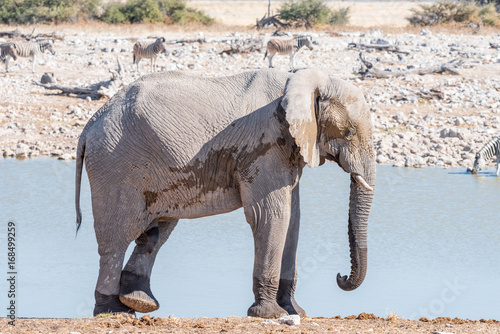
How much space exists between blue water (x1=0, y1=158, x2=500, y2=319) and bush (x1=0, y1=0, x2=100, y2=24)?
21.5 m

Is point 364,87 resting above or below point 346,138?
below

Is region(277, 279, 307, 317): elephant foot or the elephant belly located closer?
the elephant belly

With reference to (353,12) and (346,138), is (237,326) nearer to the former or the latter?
(346,138)

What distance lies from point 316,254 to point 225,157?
10.8 feet

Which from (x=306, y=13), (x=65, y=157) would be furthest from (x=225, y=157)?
(x=306, y=13)

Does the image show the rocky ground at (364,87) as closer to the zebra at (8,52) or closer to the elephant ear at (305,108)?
the zebra at (8,52)

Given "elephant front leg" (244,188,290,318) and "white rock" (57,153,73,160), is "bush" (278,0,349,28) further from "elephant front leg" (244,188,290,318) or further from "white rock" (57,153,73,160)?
"elephant front leg" (244,188,290,318)

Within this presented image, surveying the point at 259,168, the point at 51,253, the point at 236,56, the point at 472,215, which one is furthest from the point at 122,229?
the point at 236,56

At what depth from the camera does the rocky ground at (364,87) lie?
14508 mm

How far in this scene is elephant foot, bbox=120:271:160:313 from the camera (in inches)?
226

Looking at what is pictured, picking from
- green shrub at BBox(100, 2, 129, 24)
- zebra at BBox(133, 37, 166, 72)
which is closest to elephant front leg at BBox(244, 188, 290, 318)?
zebra at BBox(133, 37, 166, 72)

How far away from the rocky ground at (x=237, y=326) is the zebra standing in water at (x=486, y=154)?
8100 millimetres

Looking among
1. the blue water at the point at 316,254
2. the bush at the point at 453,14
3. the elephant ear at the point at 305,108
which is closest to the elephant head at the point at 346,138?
the elephant ear at the point at 305,108

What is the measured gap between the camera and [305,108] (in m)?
5.32
